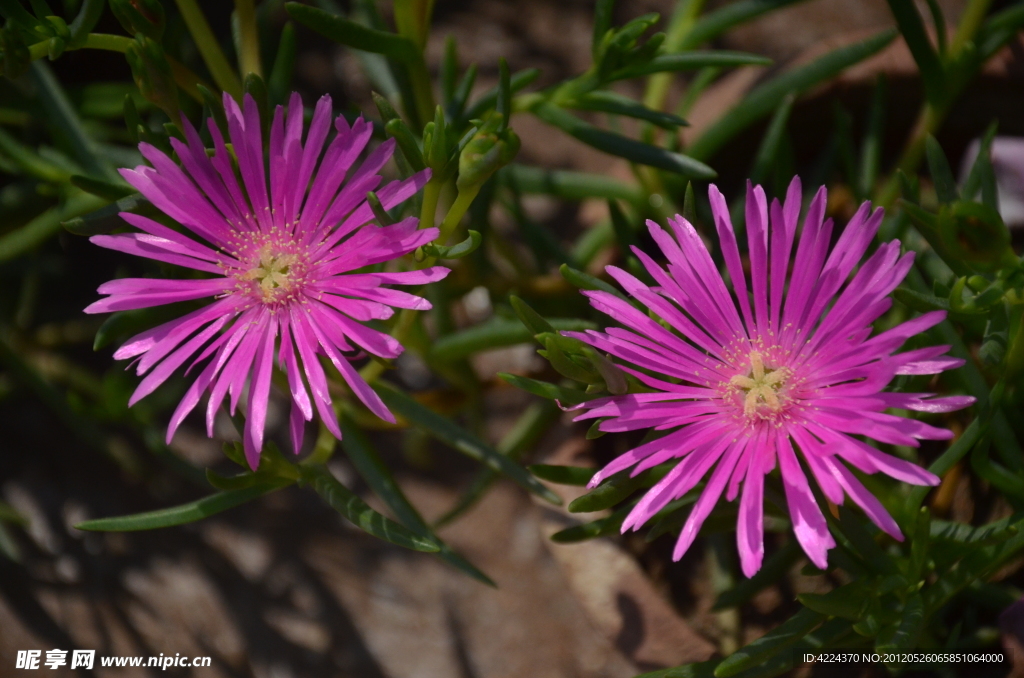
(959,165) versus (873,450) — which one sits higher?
(959,165)

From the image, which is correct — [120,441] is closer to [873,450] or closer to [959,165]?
[873,450]

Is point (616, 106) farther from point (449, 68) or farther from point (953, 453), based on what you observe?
point (953, 453)

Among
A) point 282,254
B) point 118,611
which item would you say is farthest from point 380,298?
point 118,611

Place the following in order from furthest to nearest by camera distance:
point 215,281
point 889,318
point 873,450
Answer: point 889,318 < point 215,281 < point 873,450

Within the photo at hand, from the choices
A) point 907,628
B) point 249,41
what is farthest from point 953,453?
point 249,41

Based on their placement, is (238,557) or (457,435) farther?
(238,557)

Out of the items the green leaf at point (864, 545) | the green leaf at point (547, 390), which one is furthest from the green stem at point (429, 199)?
the green leaf at point (864, 545)

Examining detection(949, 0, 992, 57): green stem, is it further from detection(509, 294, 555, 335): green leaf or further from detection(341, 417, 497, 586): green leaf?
detection(341, 417, 497, 586): green leaf
